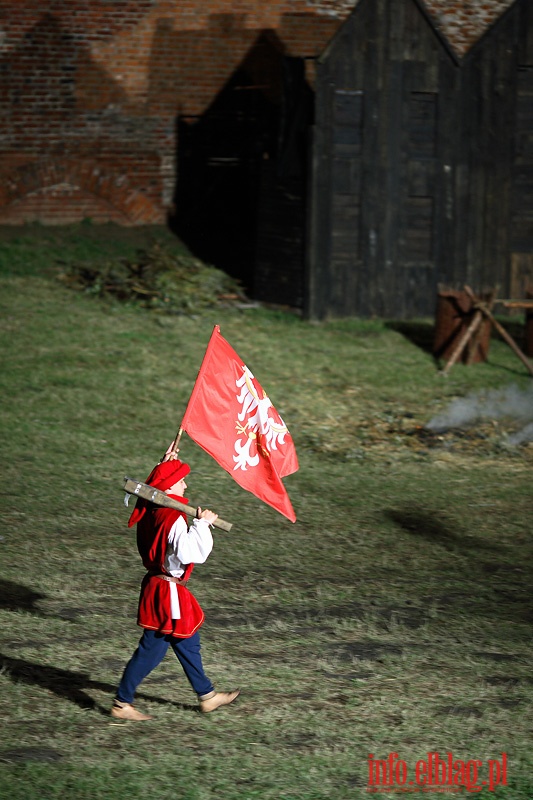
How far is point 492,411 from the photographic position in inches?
529

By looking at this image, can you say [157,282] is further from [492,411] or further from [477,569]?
[477,569]

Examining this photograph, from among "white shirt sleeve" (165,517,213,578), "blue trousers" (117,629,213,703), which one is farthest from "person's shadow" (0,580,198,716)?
"white shirt sleeve" (165,517,213,578)

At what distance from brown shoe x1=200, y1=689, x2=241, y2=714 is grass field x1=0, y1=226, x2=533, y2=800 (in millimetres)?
62

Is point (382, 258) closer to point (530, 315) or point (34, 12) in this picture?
point (530, 315)

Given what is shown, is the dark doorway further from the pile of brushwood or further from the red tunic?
the red tunic

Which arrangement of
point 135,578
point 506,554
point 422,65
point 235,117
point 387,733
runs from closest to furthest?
point 387,733 → point 135,578 → point 506,554 → point 422,65 → point 235,117

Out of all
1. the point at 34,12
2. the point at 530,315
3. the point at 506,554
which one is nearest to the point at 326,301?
the point at 530,315

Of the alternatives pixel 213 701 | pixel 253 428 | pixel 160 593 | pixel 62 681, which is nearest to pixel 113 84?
pixel 253 428

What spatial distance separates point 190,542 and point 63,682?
1.41m

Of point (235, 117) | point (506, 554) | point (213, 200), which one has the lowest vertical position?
point (506, 554)

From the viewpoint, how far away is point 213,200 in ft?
68.1

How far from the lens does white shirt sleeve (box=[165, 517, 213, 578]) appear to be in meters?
5.54

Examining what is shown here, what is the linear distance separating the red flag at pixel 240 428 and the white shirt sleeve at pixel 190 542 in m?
0.65

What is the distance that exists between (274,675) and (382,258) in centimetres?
1186
